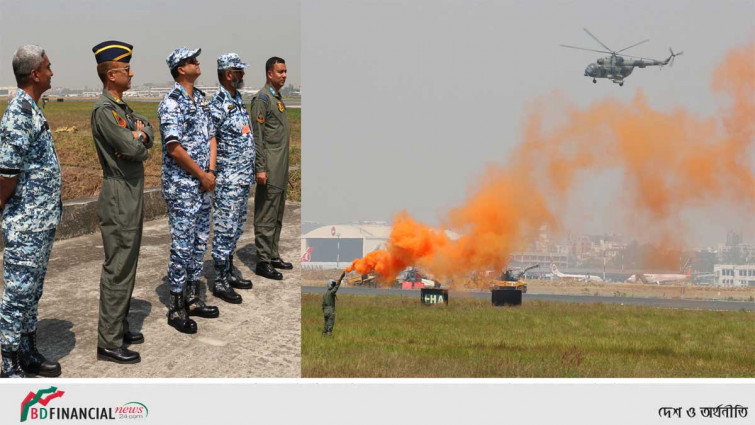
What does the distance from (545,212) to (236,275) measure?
29822mm

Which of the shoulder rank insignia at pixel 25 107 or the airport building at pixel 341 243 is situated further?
the airport building at pixel 341 243

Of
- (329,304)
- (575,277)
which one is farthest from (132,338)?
(575,277)

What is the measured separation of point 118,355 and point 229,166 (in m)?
2.59

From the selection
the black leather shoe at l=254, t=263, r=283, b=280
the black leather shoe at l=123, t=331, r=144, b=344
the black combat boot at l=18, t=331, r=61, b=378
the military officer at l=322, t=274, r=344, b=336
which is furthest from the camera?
the military officer at l=322, t=274, r=344, b=336

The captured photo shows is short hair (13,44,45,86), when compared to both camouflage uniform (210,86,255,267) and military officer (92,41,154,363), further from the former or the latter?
camouflage uniform (210,86,255,267)

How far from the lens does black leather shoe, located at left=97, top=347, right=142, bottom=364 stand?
588cm

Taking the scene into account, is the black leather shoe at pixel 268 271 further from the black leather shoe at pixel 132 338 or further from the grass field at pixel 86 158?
the grass field at pixel 86 158

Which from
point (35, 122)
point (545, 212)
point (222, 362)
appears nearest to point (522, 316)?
point (545, 212)

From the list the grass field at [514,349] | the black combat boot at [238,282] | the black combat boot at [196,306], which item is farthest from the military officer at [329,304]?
the black combat boot at [196,306]

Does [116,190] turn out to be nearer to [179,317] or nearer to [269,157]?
[179,317]

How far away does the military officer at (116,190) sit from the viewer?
576 centimetres

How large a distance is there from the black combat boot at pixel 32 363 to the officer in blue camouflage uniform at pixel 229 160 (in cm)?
226

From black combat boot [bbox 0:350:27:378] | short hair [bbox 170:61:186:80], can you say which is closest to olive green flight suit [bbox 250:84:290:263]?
short hair [bbox 170:61:186:80]

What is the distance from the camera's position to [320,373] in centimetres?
872
